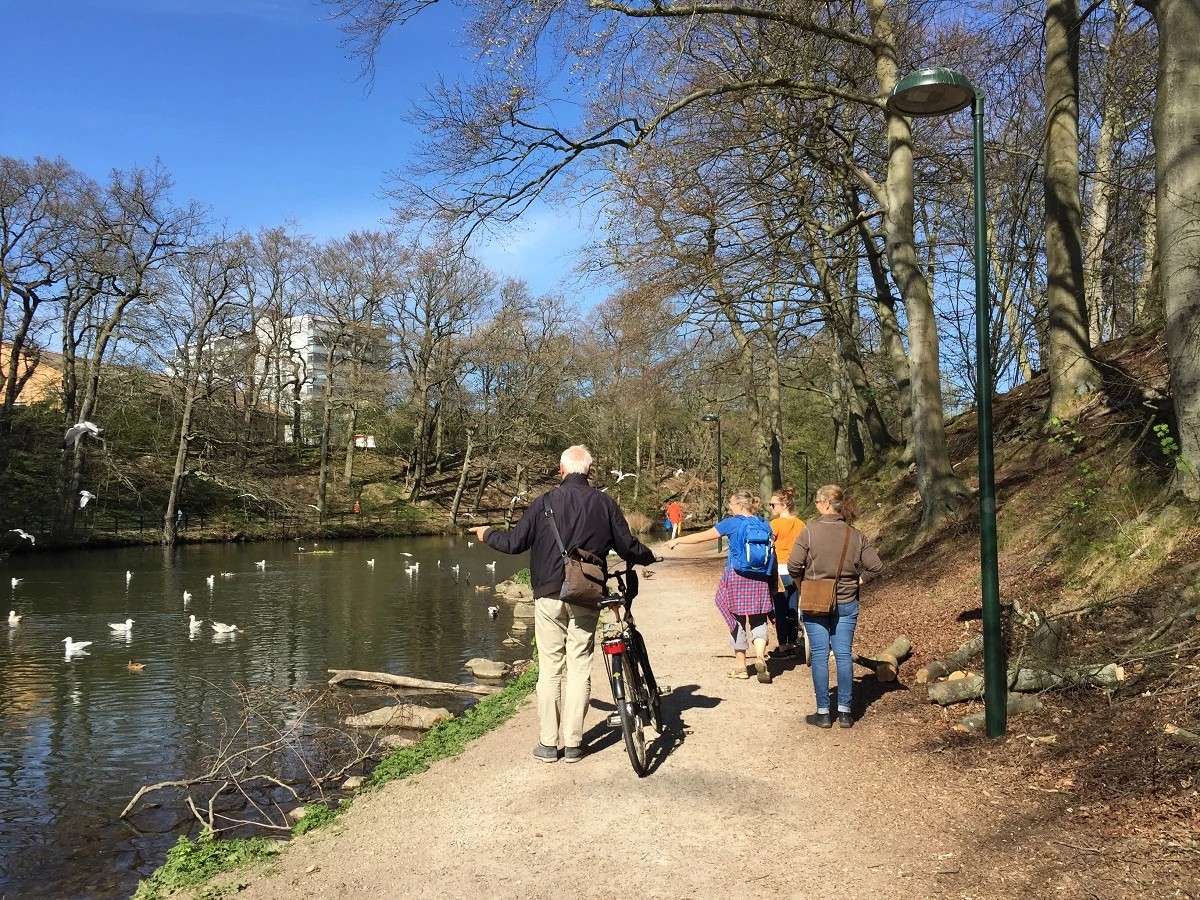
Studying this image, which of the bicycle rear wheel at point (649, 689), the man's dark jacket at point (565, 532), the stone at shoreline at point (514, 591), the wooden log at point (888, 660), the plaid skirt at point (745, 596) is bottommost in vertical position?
the stone at shoreline at point (514, 591)

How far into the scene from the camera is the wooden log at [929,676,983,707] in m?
6.22

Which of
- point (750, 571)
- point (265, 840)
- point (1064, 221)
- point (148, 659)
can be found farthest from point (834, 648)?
point (148, 659)

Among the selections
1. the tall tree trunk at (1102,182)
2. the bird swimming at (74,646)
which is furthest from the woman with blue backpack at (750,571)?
the bird swimming at (74,646)

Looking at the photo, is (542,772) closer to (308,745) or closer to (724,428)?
(308,745)

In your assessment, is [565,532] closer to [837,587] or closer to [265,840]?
[837,587]

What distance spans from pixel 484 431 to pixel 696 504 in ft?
44.0

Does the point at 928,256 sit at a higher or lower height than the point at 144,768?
higher

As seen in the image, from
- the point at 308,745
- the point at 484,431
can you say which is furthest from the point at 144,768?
the point at 484,431

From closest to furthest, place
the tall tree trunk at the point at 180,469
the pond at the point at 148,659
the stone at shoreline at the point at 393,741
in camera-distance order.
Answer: the pond at the point at 148,659, the stone at shoreline at the point at 393,741, the tall tree trunk at the point at 180,469

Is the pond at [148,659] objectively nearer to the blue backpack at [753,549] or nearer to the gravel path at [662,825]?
the gravel path at [662,825]

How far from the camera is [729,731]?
6.38m

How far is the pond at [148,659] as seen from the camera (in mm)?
6836

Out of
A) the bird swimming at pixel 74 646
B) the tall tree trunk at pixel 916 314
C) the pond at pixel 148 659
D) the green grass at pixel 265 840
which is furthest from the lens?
the bird swimming at pixel 74 646

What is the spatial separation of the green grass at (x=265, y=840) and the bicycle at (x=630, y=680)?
1612 millimetres
